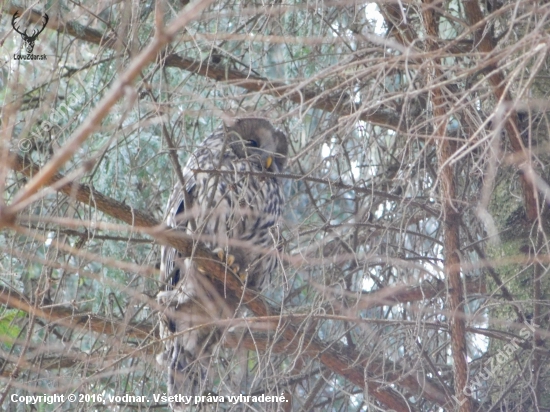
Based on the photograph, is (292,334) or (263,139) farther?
(263,139)

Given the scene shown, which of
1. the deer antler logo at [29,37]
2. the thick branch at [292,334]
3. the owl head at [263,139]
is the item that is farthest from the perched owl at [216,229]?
the deer antler logo at [29,37]

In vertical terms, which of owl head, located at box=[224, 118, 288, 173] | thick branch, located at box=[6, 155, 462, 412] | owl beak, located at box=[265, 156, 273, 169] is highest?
owl head, located at box=[224, 118, 288, 173]

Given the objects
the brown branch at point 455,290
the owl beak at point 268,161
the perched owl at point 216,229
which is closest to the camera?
the brown branch at point 455,290

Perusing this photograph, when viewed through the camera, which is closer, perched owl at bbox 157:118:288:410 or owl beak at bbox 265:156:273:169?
perched owl at bbox 157:118:288:410

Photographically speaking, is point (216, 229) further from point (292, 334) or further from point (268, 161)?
point (292, 334)

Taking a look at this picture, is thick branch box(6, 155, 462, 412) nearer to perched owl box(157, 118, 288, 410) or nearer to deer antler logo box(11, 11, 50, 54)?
perched owl box(157, 118, 288, 410)

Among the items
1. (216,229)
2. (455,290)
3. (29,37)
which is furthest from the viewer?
(216,229)

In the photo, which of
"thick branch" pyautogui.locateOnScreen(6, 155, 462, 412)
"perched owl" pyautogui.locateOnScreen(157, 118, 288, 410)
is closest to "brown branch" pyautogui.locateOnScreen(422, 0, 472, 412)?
"thick branch" pyautogui.locateOnScreen(6, 155, 462, 412)

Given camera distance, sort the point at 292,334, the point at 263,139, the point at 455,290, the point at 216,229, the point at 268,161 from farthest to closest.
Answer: the point at 263,139, the point at 268,161, the point at 216,229, the point at 292,334, the point at 455,290

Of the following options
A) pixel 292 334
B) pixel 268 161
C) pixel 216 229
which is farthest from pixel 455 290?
pixel 268 161

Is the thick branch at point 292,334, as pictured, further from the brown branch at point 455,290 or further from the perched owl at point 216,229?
the perched owl at point 216,229

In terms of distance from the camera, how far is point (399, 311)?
346 cm

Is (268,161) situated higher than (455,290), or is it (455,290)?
(268,161)

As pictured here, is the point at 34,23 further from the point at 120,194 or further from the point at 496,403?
the point at 496,403
